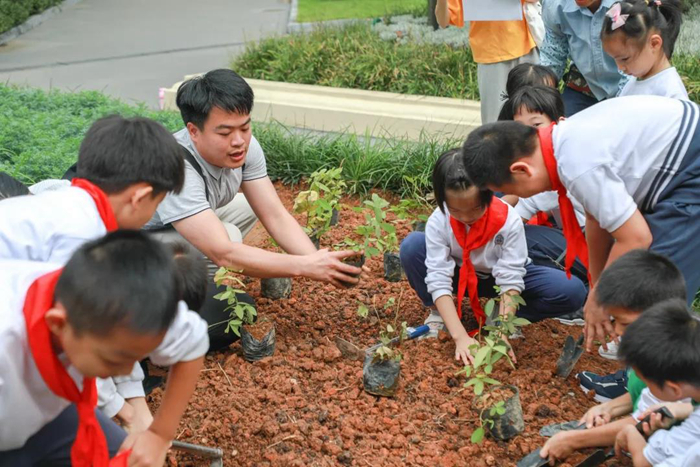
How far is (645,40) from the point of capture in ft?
11.2

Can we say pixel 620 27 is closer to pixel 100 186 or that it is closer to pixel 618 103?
pixel 618 103

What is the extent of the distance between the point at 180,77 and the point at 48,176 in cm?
423

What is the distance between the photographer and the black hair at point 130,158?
2.57m

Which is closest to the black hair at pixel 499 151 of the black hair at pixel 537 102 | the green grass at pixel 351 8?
the black hair at pixel 537 102

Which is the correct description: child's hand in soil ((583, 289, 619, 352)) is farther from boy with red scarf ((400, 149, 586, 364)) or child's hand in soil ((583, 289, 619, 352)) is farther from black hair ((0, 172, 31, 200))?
black hair ((0, 172, 31, 200))

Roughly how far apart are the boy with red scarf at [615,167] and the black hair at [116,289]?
4.08ft

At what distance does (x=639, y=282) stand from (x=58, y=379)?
1.74m

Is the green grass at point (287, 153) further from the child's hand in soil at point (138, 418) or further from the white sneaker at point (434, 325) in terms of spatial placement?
the child's hand in soil at point (138, 418)

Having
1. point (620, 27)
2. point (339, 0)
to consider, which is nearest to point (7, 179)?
point (620, 27)

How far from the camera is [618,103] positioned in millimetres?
2740

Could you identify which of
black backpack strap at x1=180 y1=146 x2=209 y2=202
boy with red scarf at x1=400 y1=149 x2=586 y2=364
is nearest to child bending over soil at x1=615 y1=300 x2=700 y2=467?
boy with red scarf at x1=400 y1=149 x2=586 y2=364

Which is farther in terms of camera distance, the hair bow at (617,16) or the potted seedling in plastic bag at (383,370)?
the hair bow at (617,16)

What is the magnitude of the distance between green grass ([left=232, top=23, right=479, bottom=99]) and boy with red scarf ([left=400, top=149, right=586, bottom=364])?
3445 mm

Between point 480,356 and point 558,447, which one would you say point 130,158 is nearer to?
point 480,356
